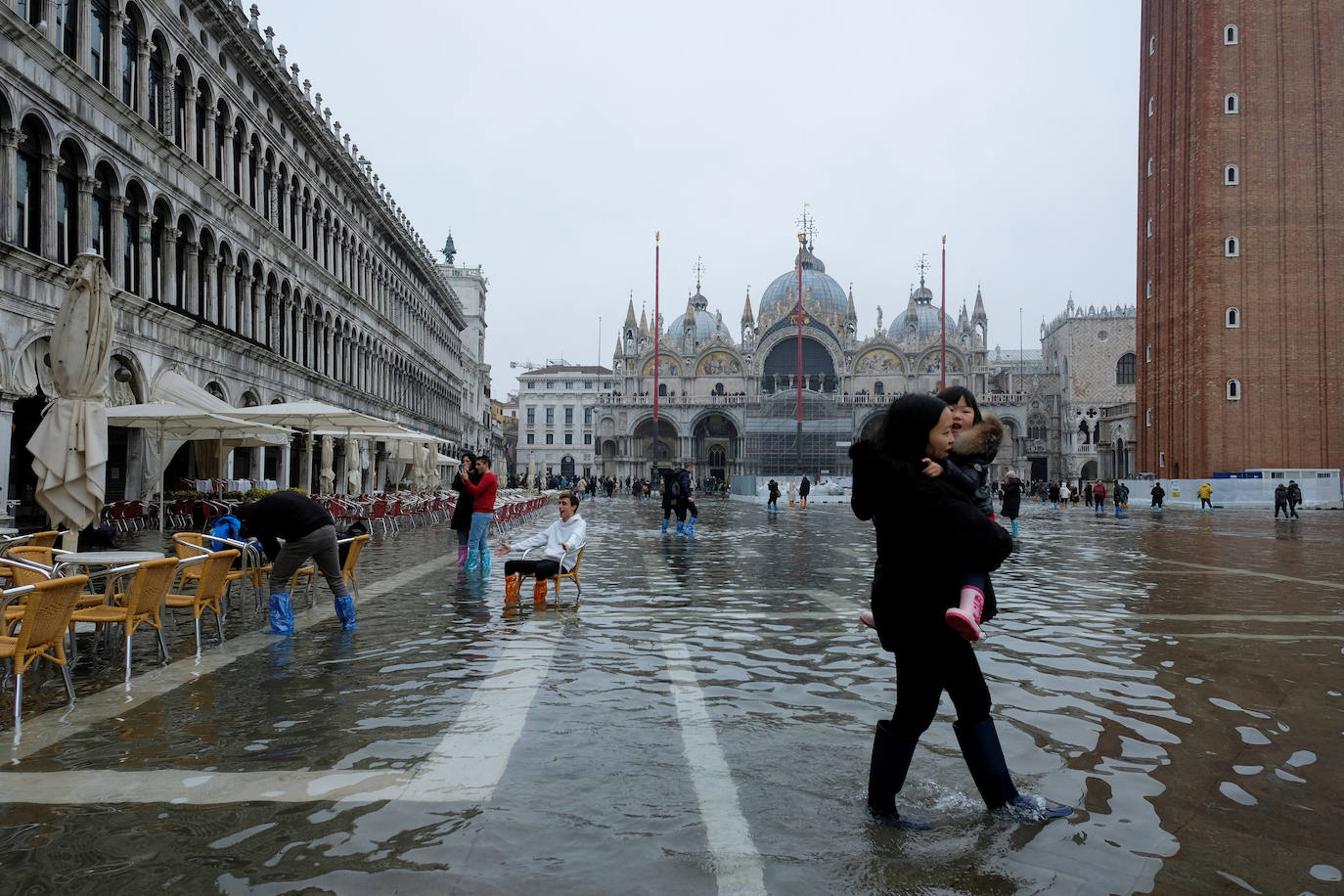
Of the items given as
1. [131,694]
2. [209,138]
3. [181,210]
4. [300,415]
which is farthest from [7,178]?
[131,694]

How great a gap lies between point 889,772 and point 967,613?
2.57ft

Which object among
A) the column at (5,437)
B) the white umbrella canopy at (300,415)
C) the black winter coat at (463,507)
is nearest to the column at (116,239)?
the column at (5,437)

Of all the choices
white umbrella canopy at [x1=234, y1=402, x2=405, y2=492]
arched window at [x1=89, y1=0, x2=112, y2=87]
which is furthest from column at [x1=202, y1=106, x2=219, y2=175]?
white umbrella canopy at [x1=234, y1=402, x2=405, y2=492]

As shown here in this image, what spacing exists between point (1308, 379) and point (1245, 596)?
39367 millimetres

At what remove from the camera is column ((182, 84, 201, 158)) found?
23.2 metres

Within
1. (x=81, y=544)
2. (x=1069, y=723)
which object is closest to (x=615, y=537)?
(x=81, y=544)

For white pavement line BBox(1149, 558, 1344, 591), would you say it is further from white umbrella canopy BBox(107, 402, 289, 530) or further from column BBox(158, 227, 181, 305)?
column BBox(158, 227, 181, 305)

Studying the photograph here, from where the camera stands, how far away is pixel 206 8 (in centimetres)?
2355

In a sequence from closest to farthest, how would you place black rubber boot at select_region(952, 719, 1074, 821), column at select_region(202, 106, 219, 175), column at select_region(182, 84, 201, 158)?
black rubber boot at select_region(952, 719, 1074, 821)
column at select_region(182, 84, 201, 158)
column at select_region(202, 106, 219, 175)

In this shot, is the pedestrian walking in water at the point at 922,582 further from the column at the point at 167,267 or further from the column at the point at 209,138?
Result: the column at the point at 209,138

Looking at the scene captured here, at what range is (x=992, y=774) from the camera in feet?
12.7

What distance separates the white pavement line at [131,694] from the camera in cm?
496

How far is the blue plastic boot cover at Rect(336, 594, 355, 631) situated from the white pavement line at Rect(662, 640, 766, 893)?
362cm

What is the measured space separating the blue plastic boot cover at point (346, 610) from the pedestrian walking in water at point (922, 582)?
583 centimetres
